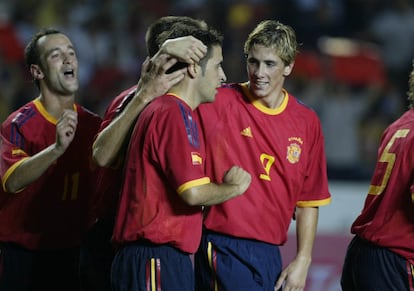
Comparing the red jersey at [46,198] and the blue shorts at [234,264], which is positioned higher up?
the red jersey at [46,198]

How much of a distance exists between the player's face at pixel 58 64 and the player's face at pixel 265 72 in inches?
44.0

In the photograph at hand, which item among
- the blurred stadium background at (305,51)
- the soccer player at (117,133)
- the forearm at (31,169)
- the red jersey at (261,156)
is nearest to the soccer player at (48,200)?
the forearm at (31,169)

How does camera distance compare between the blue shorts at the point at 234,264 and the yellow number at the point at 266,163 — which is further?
the yellow number at the point at 266,163

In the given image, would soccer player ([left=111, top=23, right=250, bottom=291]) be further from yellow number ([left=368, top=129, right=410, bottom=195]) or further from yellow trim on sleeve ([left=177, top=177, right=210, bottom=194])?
yellow number ([left=368, top=129, right=410, bottom=195])

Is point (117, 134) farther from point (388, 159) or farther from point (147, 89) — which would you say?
point (388, 159)

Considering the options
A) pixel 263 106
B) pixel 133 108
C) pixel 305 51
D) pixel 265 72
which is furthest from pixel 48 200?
pixel 305 51

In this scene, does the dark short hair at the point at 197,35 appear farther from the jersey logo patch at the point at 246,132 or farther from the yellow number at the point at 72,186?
the yellow number at the point at 72,186

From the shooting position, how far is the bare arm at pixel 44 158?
4904 millimetres

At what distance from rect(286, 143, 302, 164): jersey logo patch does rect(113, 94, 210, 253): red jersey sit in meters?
0.88

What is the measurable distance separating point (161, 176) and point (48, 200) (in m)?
1.28

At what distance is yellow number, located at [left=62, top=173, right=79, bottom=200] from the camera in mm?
5504

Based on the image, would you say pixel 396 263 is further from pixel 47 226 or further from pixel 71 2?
pixel 71 2

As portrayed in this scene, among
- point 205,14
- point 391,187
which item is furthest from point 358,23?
point 391,187

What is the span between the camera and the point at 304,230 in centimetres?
531
